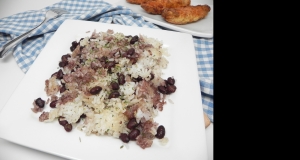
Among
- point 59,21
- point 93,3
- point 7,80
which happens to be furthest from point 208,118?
point 93,3

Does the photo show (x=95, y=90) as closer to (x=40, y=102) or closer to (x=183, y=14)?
(x=40, y=102)

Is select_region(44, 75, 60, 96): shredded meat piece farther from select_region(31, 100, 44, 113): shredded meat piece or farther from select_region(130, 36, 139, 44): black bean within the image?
select_region(130, 36, 139, 44): black bean

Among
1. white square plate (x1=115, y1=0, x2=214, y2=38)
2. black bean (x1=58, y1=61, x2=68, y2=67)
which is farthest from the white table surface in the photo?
white square plate (x1=115, y1=0, x2=214, y2=38)
